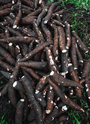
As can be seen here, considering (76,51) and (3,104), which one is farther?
(76,51)

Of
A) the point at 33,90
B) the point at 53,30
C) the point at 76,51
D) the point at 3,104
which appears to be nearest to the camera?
the point at 33,90

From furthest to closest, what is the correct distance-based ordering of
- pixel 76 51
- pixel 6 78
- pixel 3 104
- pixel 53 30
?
pixel 53 30, pixel 76 51, pixel 6 78, pixel 3 104

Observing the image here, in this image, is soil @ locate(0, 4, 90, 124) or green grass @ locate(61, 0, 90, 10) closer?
soil @ locate(0, 4, 90, 124)

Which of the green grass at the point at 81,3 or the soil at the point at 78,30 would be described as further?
the green grass at the point at 81,3

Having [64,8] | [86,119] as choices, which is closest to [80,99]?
[86,119]

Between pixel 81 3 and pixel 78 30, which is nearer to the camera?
pixel 78 30

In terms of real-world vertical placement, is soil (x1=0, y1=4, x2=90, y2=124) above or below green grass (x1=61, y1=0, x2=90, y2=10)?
below

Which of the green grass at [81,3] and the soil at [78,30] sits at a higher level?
the green grass at [81,3]

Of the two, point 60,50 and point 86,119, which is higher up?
point 60,50

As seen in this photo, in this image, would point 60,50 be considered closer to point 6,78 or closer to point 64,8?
point 6,78

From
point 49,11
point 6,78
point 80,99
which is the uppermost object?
point 49,11

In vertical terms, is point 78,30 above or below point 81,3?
below
